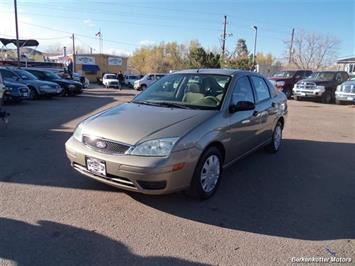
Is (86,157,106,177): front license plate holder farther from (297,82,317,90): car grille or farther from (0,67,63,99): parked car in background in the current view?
(297,82,317,90): car grille

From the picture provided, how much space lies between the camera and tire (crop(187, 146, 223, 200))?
3912 millimetres

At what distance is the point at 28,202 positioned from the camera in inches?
154

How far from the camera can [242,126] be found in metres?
4.78

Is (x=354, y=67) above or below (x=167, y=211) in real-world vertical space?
above

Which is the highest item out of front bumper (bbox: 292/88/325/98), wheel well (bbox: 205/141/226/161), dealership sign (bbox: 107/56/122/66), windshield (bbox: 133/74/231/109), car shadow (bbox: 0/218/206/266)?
dealership sign (bbox: 107/56/122/66)

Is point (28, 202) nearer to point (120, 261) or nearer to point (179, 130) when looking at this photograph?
point (120, 261)

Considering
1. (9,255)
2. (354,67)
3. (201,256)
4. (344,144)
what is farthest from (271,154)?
(354,67)

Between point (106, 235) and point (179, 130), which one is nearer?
point (106, 235)

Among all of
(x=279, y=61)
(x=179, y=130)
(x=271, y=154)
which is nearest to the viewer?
(x=179, y=130)

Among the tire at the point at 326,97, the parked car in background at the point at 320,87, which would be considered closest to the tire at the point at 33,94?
the parked car in background at the point at 320,87

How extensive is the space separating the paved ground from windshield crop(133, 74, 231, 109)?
1235 mm

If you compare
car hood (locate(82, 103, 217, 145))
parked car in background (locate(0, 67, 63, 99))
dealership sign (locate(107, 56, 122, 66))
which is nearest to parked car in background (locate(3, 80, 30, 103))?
parked car in background (locate(0, 67, 63, 99))

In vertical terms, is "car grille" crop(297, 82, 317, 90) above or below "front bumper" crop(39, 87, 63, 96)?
above

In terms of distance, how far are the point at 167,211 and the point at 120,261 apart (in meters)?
1.05
